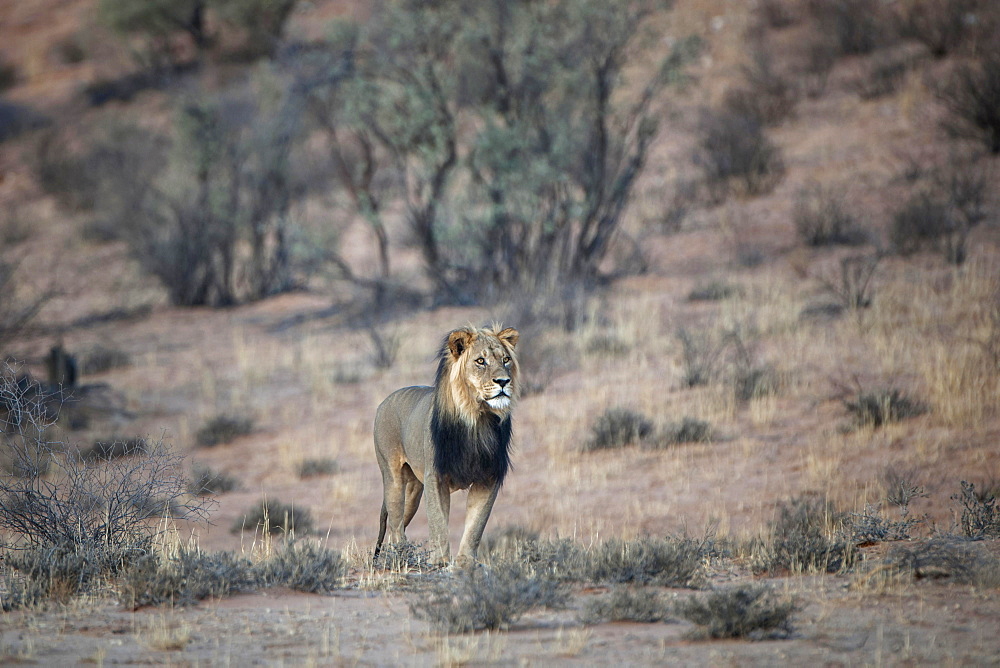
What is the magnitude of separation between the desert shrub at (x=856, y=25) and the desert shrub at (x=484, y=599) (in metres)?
28.7

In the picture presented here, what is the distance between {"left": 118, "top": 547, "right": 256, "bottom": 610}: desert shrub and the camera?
557 cm

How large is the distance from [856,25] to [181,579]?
99.1 feet

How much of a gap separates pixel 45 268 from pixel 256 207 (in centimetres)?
879

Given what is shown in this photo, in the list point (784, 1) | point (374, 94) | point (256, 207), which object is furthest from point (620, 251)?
point (784, 1)

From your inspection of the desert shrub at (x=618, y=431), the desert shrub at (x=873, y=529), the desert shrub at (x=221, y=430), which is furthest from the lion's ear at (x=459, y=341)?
the desert shrub at (x=221, y=430)

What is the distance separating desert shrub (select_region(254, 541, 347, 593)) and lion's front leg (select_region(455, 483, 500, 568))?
2.63 feet

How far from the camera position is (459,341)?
640cm

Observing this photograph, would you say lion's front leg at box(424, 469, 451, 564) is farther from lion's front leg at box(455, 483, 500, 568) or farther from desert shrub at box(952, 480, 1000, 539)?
desert shrub at box(952, 480, 1000, 539)

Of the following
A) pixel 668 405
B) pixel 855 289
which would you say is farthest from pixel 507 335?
pixel 855 289

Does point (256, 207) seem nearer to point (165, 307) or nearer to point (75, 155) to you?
point (165, 307)

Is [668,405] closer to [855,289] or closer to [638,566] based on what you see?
[855,289]

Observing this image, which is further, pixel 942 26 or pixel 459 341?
pixel 942 26

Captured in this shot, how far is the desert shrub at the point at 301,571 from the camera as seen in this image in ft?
19.7

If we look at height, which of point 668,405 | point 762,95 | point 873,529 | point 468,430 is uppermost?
point 762,95
